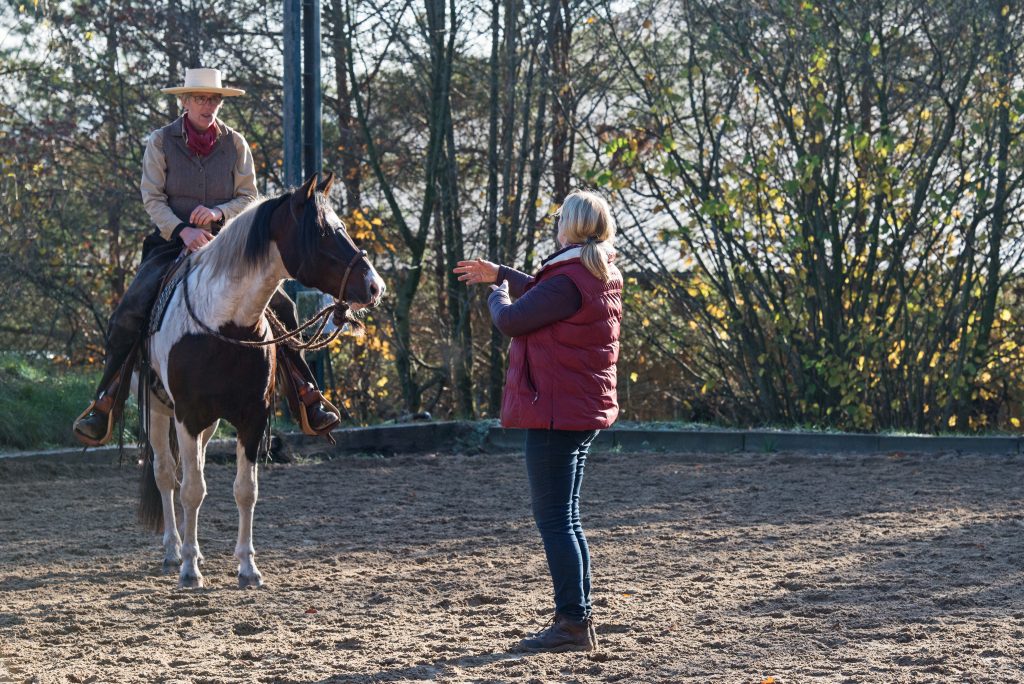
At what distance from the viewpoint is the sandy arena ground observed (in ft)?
16.2

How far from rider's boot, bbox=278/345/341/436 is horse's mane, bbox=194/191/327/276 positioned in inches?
32.2

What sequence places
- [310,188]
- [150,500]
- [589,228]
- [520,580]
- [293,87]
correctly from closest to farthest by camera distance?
[589,228] → [310,188] → [520,580] → [150,500] → [293,87]

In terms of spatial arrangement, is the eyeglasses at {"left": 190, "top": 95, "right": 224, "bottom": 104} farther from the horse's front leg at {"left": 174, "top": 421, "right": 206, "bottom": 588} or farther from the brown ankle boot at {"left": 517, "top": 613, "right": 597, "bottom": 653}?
the brown ankle boot at {"left": 517, "top": 613, "right": 597, "bottom": 653}

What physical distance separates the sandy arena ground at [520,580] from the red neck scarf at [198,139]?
2.21 m

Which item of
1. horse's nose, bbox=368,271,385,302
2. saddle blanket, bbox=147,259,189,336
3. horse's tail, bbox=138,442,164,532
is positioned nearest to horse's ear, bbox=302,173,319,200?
horse's nose, bbox=368,271,385,302

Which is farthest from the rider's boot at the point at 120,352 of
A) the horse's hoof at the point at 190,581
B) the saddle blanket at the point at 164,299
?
the horse's hoof at the point at 190,581

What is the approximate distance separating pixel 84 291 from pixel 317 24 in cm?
550

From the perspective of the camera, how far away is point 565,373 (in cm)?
500

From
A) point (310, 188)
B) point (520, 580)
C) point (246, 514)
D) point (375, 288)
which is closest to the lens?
point (375, 288)

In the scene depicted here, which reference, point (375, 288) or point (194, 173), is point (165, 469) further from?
point (375, 288)

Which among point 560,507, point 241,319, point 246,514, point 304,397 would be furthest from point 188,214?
point 560,507

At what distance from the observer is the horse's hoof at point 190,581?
256 inches

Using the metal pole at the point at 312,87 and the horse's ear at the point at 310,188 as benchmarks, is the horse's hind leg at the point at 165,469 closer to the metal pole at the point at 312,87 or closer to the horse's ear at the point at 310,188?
the horse's ear at the point at 310,188

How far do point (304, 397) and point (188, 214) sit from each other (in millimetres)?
1196
